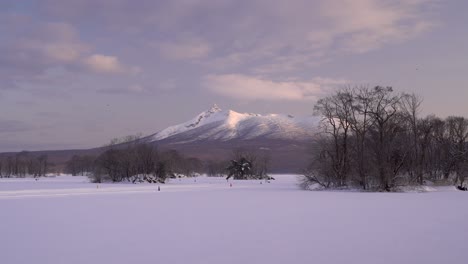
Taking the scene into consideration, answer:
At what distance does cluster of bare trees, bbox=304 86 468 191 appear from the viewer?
41.8m

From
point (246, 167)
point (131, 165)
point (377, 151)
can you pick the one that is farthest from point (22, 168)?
point (377, 151)

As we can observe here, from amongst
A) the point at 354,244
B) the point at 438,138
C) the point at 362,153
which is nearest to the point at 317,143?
the point at 362,153

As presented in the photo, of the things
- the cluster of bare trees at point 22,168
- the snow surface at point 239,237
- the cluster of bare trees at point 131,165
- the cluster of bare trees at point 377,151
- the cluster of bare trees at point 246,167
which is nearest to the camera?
the snow surface at point 239,237

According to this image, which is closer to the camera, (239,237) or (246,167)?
(239,237)

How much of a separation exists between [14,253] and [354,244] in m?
9.18

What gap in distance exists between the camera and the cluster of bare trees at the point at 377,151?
41.8 meters

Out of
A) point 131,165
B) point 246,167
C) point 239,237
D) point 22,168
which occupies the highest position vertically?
point 131,165

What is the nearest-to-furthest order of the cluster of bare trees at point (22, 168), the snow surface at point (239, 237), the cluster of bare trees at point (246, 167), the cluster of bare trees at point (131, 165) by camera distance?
the snow surface at point (239, 237), the cluster of bare trees at point (131, 165), the cluster of bare trees at point (246, 167), the cluster of bare trees at point (22, 168)

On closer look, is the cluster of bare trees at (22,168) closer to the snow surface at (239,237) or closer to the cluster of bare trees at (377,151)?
the cluster of bare trees at (377,151)

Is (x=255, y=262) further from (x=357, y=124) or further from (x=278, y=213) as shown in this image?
(x=357, y=124)

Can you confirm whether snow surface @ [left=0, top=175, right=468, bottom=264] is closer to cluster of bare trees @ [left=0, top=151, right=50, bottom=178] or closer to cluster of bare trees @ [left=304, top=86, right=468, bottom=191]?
cluster of bare trees @ [left=304, top=86, right=468, bottom=191]

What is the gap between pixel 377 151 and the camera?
42.2 meters

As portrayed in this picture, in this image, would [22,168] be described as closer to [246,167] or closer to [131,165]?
[131,165]

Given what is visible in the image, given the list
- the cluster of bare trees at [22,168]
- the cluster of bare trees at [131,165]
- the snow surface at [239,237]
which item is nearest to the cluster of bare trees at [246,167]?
the cluster of bare trees at [131,165]
